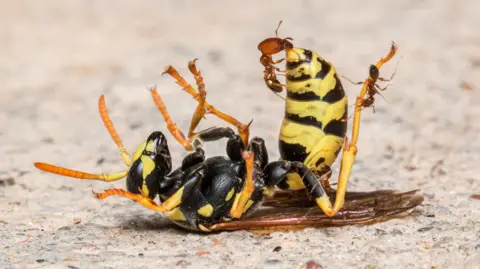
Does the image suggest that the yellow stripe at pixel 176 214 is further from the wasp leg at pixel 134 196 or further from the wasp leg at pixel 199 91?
the wasp leg at pixel 199 91

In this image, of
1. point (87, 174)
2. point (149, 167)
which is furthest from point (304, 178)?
point (87, 174)

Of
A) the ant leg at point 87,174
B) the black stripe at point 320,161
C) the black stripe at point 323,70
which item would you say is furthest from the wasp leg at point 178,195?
the black stripe at point 323,70

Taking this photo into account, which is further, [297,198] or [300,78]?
[297,198]

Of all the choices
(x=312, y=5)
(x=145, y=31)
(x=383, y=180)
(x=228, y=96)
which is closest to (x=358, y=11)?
(x=312, y=5)


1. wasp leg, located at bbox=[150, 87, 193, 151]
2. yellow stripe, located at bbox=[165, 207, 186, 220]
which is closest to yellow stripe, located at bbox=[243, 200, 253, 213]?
yellow stripe, located at bbox=[165, 207, 186, 220]

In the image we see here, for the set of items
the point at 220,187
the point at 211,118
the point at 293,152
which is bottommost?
the point at 220,187

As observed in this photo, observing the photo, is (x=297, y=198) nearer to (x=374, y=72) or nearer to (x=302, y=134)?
(x=302, y=134)

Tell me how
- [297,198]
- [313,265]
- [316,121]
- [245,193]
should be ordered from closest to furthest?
[313,265] < [245,193] < [316,121] < [297,198]

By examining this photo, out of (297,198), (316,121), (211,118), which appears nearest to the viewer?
(316,121)
